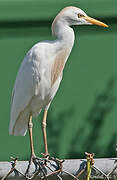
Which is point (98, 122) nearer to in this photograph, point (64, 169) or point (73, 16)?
point (73, 16)

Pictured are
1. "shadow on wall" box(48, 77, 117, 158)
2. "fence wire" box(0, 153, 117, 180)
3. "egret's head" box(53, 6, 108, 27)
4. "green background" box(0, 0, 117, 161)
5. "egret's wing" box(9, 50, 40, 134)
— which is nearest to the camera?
"fence wire" box(0, 153, 117, 180)

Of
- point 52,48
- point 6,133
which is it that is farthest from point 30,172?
point 6,133

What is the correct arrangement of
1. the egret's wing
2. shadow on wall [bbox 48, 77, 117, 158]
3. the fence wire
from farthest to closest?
shadow on wall [bbox 48, 77, 117, 158] → the egret's wing → the fence wire

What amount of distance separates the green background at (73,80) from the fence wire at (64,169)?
1.61 m

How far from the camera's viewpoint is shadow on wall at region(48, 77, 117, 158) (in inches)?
150

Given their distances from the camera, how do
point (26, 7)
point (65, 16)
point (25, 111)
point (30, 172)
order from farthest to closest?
point (26, 7) → point (25, 111) → point (65, 16) → point (30, 172)

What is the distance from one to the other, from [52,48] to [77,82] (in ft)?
3.48

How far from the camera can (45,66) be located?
2791mm

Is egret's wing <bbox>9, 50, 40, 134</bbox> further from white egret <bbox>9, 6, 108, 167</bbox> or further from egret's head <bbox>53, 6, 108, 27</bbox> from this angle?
egret's head <bbox>53, 6, 108, 27</bbox>

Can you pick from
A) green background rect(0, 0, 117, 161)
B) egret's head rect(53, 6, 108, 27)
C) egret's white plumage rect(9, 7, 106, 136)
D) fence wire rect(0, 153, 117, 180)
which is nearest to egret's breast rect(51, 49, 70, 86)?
egret's white plumage rect(9, 7, 106, 136)

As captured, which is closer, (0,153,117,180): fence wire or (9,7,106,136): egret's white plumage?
(0,153,117,180): fence wire

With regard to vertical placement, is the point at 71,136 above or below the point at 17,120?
below

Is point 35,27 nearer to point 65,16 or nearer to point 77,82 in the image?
point 77,82

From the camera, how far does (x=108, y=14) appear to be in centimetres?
369
